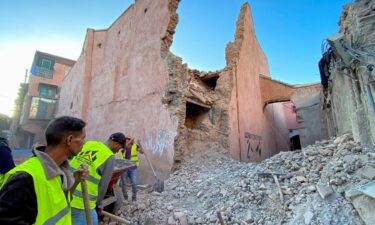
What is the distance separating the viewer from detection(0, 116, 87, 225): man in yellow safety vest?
905mm

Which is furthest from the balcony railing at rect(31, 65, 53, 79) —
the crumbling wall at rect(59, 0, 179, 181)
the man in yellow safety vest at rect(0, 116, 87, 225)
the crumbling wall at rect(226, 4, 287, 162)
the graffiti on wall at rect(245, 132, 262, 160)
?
the man in yellow safety vest at rect(0, 116, 87, 225)

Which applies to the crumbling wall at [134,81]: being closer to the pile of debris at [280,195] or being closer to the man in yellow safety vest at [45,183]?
the pile of debris at [280,195]

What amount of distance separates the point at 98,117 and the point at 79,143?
32.0 ft

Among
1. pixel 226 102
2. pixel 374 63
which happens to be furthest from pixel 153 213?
pixel 226 102

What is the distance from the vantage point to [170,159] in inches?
246

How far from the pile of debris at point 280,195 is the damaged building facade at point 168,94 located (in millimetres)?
1862

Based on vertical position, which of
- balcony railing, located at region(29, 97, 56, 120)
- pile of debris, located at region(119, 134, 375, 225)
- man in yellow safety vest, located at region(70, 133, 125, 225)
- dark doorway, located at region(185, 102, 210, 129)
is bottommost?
pile of debris, located at region(119, 134, 375, 225)

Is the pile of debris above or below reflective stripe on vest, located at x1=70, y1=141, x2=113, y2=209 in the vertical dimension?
below

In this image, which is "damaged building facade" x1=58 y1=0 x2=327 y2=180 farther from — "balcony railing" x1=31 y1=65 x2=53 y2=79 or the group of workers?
"balcony railing" x1=31 y1=65 x2=53 y2=79

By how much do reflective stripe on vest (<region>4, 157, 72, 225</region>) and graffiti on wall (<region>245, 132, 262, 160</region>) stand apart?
881cm

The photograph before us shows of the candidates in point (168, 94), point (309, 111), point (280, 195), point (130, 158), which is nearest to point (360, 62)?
point (280, 195)

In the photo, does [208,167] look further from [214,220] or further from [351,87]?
[351,87]

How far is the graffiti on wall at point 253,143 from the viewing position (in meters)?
9.45

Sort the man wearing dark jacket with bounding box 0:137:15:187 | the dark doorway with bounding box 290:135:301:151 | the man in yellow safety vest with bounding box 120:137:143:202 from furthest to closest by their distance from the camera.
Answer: the dark doorway with bounding box 290:135:301:151
the man in yellow safety vest with bounding box 120:137:143:202
the man wearing dark jacket with bounding box 0:137:15:187
